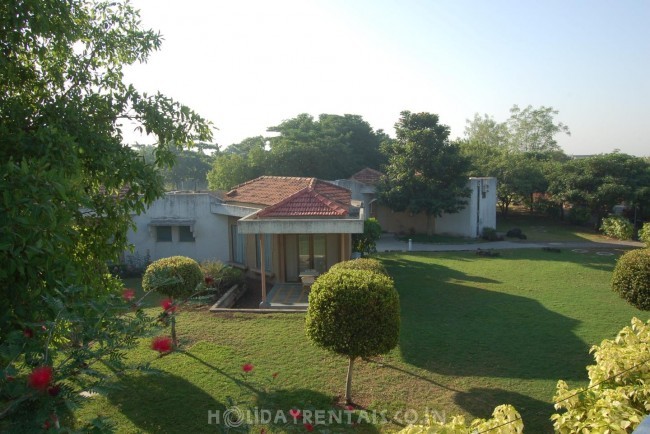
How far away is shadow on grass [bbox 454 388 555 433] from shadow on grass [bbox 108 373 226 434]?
3876mm

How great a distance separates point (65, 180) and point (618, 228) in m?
29.0

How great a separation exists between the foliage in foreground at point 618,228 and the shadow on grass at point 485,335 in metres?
15.7

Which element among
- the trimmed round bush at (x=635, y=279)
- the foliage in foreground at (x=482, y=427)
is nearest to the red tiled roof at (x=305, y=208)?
the trimmed round bush at (x=635, y=279)

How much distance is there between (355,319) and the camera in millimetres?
7516

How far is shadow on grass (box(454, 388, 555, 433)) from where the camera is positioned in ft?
22.4

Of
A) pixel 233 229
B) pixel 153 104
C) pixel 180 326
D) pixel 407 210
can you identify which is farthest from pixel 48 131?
pixel 407 210

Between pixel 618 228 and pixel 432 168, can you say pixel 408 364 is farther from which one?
pixel 618 228

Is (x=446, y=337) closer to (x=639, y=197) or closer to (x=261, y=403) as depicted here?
(x=261, y=403)

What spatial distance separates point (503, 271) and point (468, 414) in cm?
1186

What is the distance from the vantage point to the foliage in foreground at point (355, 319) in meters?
7.50

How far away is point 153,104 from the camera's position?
206 inches

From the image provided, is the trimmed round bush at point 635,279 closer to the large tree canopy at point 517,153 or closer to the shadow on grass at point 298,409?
the shadow on grass at point 298,409

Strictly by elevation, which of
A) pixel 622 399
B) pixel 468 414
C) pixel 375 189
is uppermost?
Answer: pixel 375 189

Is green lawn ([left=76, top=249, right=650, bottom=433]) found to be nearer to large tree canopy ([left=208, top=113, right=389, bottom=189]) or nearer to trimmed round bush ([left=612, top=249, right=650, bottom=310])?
trimmed round bush ([left=612, top=249, right=650, bottom=310])
